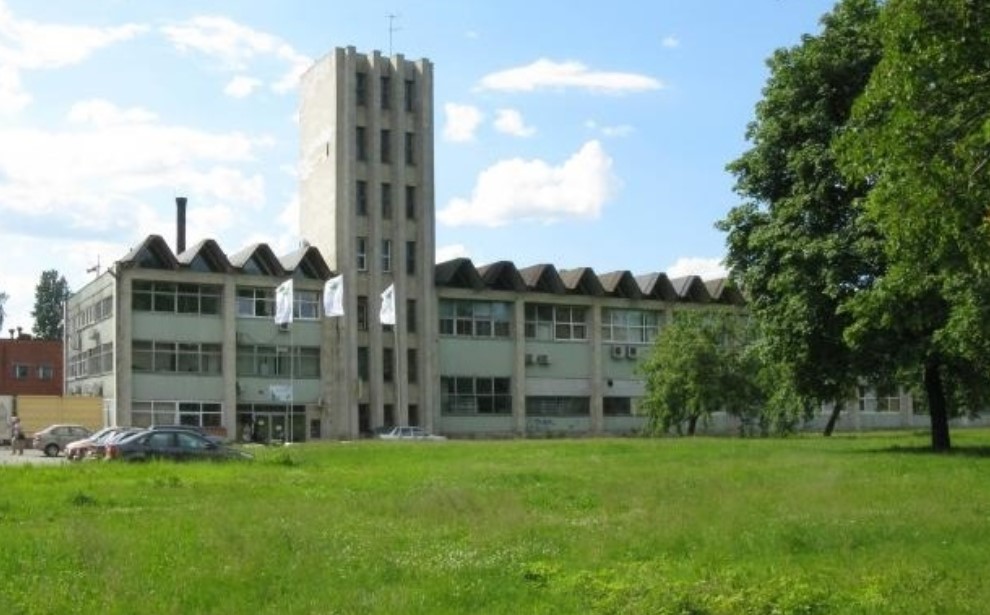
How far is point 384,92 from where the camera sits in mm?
76125

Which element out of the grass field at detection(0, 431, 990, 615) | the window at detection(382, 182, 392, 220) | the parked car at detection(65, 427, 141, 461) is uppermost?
the window at detection(382, 182, 392, 220)

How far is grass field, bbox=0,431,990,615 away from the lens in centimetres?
1065

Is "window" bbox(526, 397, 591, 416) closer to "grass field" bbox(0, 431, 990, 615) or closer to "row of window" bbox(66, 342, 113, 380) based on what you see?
"row of window" bbox(66, 342, 113, 380)

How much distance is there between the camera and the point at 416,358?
248 ft

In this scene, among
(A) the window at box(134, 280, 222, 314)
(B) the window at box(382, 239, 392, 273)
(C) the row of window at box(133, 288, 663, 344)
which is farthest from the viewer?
(B) the window at box(382, 239, 392, 273)

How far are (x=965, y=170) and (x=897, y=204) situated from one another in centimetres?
129

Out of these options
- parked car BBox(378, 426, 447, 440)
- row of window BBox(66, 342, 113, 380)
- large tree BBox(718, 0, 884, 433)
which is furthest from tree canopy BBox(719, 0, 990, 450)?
row of window BBox(66, 342, 113, 380)

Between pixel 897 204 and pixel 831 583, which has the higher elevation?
pixel 897 204

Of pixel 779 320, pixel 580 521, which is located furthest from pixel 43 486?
pixel 779 320

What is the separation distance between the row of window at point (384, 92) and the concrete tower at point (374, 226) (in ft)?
0.21

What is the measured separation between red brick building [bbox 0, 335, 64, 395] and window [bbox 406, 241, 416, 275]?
41430 millimetres

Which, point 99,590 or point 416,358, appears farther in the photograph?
point 416,358

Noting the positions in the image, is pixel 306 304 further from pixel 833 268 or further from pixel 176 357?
pixel 833 268

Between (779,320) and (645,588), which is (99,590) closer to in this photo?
(645,588)
